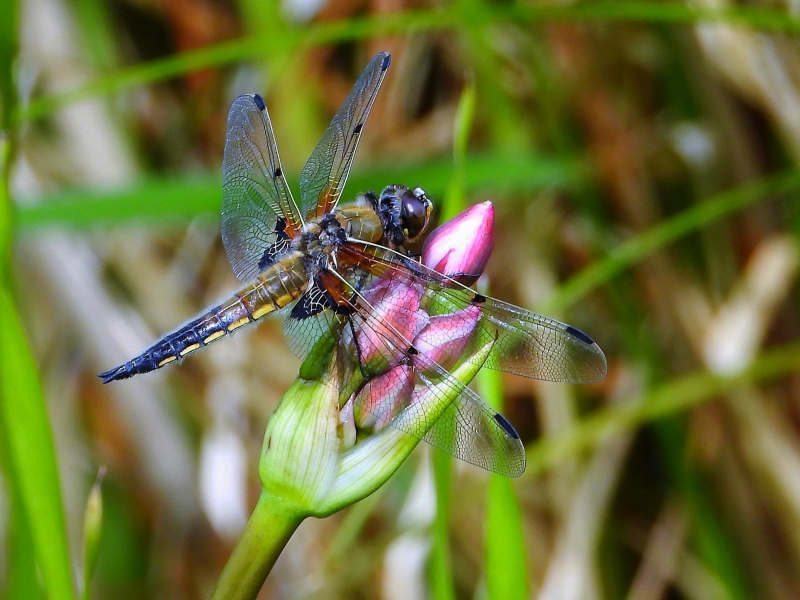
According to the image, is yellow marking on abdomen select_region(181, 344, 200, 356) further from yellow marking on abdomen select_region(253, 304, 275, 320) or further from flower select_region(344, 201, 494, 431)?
flower select_region(344, 201, 494, 431)

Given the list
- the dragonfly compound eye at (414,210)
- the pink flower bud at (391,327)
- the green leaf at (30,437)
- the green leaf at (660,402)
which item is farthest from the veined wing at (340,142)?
the green leaf at (660,402)

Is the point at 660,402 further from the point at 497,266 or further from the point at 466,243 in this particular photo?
the point at 466,243

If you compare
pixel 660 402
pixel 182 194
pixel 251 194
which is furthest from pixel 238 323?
pixel 660 402

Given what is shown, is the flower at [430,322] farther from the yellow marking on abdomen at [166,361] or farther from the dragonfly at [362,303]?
the yellow marking on abdomen at [166,361]

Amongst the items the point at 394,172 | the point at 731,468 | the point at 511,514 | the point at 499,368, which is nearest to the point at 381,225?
the point at 499,368

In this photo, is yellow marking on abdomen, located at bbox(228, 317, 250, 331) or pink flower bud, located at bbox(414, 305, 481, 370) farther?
yellow marking on abdomen, located at bbox(228, 317, 250, 331)

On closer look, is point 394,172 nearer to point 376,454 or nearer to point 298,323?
point 298,323

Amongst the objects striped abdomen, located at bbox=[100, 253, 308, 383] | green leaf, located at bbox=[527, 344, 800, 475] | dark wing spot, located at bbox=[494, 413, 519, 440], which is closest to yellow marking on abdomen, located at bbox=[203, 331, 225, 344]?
striped abdomen, located at bbox=[100, 253, 308, 383]
